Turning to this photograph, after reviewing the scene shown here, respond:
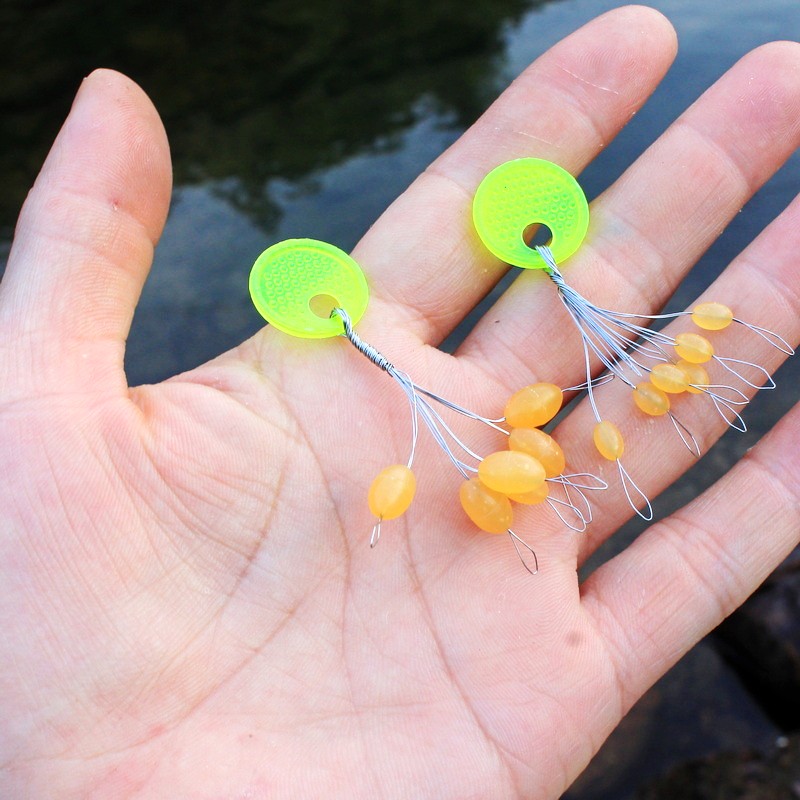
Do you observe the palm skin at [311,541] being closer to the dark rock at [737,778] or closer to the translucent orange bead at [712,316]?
the translucent orange bead at [712,316]

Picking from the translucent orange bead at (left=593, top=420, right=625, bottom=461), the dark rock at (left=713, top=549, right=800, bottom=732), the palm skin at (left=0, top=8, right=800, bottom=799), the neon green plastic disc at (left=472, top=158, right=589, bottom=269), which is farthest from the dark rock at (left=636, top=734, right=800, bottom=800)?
the neon green plastic disc at (left=472, top=158, right=589, bottom=269)

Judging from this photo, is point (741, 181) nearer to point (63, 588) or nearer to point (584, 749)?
point (584, 749)

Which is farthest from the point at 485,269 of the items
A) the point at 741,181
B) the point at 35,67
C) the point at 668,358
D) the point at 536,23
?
the point at 35,67

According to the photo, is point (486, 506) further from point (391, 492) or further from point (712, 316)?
point (712, 316)

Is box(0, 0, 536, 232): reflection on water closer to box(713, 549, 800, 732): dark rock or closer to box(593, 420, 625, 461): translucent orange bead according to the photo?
box(593, 420, 625, 461): translucent orange bead

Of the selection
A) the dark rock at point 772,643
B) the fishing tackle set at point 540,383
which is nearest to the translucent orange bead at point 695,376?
the fishing tackle set at point 540,383

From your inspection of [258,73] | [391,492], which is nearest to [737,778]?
[391,492]
